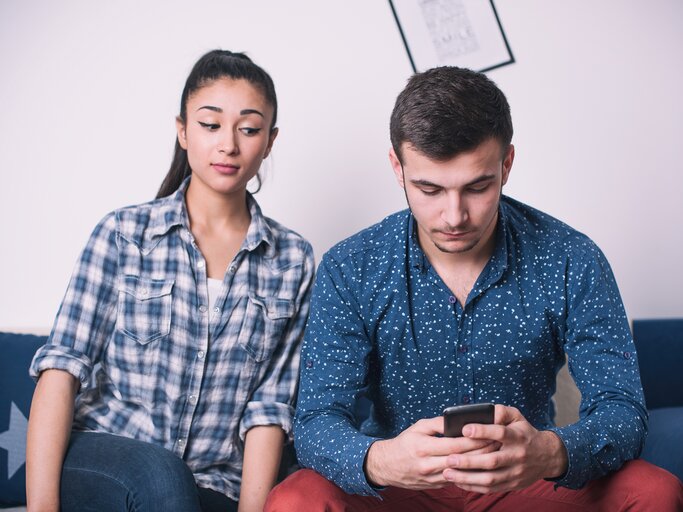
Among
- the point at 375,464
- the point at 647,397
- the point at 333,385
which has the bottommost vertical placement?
the point at 647,397

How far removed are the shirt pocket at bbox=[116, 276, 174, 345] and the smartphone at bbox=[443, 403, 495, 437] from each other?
84 centimetres

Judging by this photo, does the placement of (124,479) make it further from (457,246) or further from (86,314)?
(457,246)

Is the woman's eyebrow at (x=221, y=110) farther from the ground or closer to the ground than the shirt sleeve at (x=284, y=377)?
farther from the ground

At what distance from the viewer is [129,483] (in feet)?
5.74

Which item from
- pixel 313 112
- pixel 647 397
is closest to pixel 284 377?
pixel 313 112

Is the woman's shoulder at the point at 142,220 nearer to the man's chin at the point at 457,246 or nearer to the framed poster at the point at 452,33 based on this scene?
the man's chin at the point at 457,246

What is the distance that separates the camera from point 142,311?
199 cm

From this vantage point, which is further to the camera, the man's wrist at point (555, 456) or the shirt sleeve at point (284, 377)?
the shirt sleeve at point (284, 377)

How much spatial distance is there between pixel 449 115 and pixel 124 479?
41.3 inches

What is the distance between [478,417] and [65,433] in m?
0.99

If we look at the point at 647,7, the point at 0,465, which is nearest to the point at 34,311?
the point at 0,465

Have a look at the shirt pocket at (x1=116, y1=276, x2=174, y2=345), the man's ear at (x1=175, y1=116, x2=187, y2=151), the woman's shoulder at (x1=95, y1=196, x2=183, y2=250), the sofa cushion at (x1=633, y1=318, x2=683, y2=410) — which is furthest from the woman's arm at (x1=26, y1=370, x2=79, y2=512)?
the sofa cushion at (x1=633, y1=318, x2=683, y2=410)

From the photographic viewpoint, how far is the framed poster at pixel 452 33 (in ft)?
8.85

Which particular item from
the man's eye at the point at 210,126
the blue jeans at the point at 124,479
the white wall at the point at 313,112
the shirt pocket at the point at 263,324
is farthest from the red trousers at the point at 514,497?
the white wall at the point at 313,112
